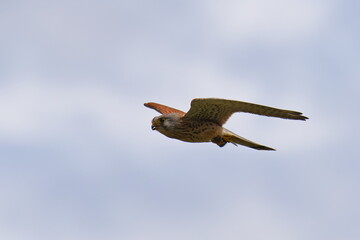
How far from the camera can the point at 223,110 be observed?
521 inches

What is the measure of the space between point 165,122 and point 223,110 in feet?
3.43

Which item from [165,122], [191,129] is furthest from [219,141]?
[165,122]

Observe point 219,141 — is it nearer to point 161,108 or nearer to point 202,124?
point 202,124

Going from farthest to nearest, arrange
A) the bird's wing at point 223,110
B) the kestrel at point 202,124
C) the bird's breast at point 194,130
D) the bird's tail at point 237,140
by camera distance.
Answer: the bird's tail at point 237,140, the bird's breast at point 194,130, the kestrel at point 202,124, the bird's wing at point 223,110

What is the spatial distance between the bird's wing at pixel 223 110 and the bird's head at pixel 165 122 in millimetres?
240

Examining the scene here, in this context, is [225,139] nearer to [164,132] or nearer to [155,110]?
[164,132]

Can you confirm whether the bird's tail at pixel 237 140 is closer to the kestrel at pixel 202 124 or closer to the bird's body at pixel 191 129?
the kestrel at pixel 202 124

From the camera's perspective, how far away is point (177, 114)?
13914mm

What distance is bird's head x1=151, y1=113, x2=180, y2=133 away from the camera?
44.5ft

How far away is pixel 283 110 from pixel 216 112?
176cm

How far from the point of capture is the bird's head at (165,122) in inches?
534

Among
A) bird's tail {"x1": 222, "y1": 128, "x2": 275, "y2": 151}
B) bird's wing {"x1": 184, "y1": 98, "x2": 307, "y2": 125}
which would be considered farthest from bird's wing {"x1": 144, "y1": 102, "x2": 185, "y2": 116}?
bird's wing {"x1": 184, "y1": 98, "x2": 307, "y2": 125}

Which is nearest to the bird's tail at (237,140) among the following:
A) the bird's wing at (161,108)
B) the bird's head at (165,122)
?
the bird's head at (165,122)

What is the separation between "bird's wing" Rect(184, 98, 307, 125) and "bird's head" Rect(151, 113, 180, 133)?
240 mm
